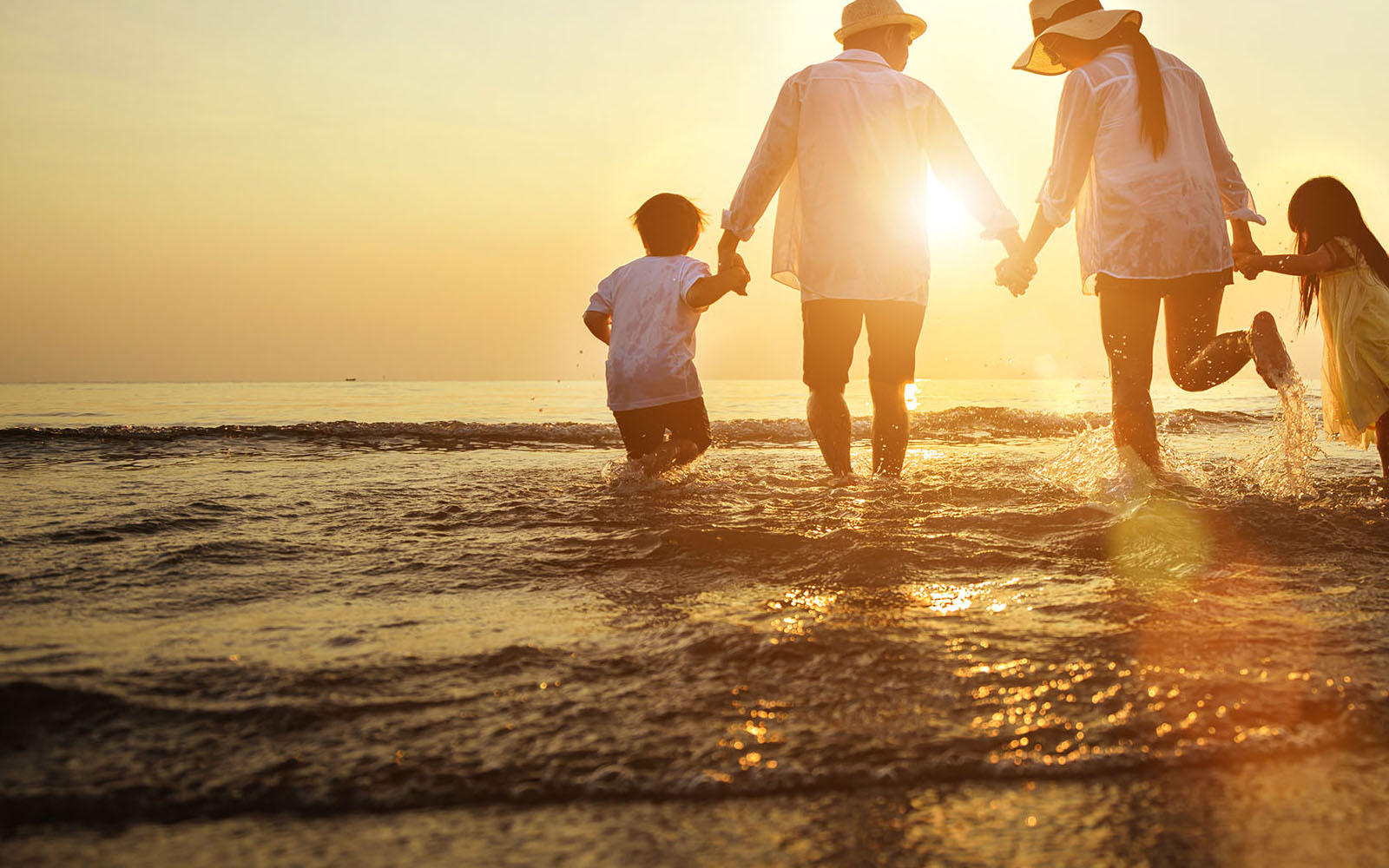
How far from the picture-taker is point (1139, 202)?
4340 millimetres

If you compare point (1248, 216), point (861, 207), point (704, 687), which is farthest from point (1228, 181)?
point (704, 687)

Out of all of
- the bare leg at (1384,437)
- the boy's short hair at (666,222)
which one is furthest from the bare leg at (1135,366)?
the boy's short hair at (666,222)

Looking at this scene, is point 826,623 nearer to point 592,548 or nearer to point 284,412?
point 592,548

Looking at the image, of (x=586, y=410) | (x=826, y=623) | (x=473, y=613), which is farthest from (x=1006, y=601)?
(x=586, y=410)

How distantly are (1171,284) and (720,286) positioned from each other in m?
2.17

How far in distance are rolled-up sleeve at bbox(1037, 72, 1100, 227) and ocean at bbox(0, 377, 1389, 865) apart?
1559 mm

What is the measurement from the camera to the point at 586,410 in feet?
60.4

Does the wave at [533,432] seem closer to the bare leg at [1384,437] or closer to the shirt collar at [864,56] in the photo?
the bare leg at [1384,437]

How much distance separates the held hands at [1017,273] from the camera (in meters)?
4.94

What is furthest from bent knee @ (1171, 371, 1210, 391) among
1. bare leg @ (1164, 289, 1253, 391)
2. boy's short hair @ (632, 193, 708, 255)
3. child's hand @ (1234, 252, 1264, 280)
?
boy's short hair @ (632, 193, 708, 255)

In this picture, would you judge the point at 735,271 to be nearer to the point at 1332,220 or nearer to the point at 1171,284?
the point at 1171,284

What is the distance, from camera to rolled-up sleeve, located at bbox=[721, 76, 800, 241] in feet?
16.1

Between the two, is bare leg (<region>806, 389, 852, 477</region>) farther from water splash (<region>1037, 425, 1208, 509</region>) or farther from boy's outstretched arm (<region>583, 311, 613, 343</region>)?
boy's outstretched arm (<region>583, 311, 613, 343</region>)

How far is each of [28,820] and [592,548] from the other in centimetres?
210
